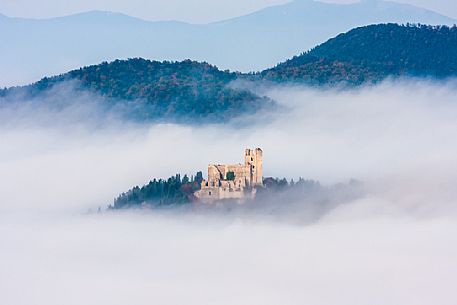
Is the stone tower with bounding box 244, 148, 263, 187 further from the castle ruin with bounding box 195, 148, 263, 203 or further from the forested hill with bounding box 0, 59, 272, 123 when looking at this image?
the forested hill with bounding box 0, 59, 272, 123

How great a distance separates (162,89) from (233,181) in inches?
2718

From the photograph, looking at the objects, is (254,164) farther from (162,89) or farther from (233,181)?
(162,89)

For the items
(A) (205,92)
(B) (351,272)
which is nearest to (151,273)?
(B) (351,272)

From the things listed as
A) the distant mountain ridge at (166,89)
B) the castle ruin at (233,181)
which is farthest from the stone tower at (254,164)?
the distant mountain ridge at (166,89)

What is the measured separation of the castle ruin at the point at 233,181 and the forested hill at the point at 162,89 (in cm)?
6157

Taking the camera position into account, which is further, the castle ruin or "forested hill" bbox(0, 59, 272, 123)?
"forested hill" bbox(0, 59, 272, 123)

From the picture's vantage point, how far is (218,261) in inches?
5763

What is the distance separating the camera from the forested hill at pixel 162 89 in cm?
18362

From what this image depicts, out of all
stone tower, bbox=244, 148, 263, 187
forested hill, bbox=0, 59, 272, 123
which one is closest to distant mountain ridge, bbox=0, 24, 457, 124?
forested hill, bbox=0, 59, 272, 123

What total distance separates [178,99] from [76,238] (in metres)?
40.7

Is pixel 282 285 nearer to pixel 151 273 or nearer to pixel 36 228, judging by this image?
pixel 151 273

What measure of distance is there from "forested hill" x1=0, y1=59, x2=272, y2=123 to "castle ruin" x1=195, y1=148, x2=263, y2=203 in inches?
2424

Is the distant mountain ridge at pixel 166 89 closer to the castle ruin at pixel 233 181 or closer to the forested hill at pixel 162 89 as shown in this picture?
the forested hill at pixel 162 89

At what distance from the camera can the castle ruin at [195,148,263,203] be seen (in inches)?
4660
